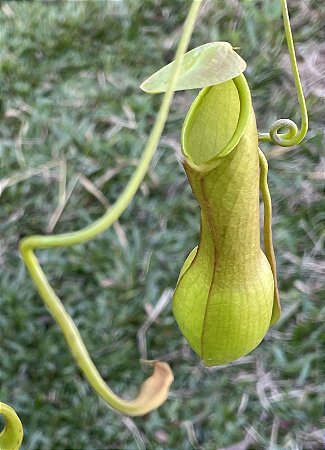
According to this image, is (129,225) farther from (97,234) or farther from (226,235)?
(97,234)

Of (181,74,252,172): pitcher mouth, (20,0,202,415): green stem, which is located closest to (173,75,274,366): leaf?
(181,74,252,172): pitcher mouth

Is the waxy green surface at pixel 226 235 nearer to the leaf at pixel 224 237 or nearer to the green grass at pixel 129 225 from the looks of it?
the leaf at pixel 224 237

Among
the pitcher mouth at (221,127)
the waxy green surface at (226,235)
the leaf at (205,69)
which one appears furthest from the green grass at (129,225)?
the leaf at (205,69)

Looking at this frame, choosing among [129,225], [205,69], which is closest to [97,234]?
[205,69]

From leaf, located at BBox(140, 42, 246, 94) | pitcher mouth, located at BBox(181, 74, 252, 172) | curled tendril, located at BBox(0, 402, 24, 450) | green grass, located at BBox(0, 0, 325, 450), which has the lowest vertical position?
green grass, located at BBox(0, 0, 325, 450)

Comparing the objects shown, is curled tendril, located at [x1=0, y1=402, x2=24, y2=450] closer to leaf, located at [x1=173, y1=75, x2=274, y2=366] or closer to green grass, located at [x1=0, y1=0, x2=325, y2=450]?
leaf, located at [x1=173, y1=75, x2=274, y2=366]

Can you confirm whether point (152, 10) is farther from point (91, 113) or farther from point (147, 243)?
point (147, 243)
